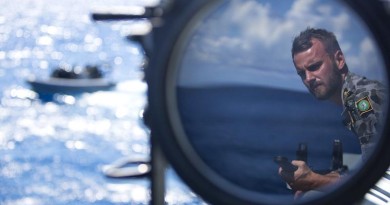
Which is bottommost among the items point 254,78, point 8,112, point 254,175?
point 8,112

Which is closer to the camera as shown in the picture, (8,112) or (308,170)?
(308,170)

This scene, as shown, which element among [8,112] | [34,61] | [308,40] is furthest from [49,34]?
[308,40]

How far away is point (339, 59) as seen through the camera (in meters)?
1.15

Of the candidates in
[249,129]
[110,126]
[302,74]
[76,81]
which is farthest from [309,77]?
[76,81]

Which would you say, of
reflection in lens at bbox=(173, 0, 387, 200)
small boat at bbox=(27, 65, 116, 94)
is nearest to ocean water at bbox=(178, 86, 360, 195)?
reflection in lens at bbox=(173, 0, 387, 200)

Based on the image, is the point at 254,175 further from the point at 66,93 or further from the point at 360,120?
the point at 66,93

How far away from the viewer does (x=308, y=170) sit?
1155 mm

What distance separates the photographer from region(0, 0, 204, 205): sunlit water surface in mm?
11180

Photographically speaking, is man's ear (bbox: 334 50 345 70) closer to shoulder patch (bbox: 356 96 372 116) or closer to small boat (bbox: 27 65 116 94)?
shoulder patch (bbox: 356 96 372 116)

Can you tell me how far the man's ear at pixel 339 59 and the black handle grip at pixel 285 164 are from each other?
0.45 feet

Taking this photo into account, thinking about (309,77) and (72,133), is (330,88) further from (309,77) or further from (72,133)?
(72,133)

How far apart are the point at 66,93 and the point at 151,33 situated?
21544mm

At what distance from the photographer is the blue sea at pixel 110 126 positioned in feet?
3.66

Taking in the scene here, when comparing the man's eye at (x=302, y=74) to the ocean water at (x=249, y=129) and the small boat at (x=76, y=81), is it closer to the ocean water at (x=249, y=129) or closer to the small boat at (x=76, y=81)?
the ocean water at (x=249, y=129)
